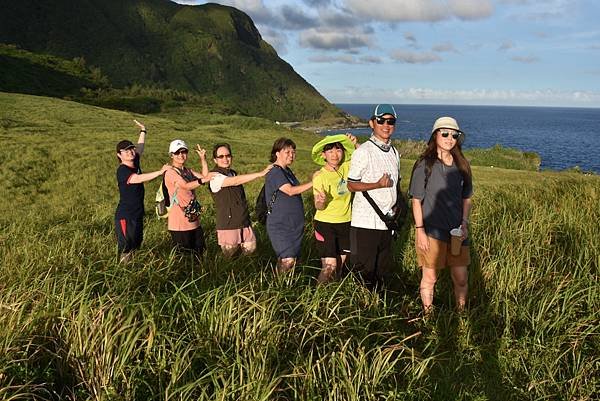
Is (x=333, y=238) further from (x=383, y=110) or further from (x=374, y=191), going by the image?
(x=383, y=110)

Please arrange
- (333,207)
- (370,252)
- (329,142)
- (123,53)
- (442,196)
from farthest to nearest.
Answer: (123,53) → (333,207) → (329,142) → (370,252) → (442,196)

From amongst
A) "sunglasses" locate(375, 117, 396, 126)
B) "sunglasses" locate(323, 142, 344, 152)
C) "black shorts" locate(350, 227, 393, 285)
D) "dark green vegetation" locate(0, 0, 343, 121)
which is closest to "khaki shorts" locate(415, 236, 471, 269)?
"black shorts" locate(350, 227, 393, 285)

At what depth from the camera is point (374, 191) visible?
4.49 meters

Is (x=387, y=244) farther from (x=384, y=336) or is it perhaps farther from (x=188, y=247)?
(x=188, y=247)

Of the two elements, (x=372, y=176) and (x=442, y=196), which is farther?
(x=372, y=176)

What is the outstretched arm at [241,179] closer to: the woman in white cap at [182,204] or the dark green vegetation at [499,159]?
the woman in white cap at [182,204]

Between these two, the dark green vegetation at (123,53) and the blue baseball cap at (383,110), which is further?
the dark green vegetation at (123,53)

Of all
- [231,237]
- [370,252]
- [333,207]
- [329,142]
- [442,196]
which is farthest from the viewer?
[231,237]

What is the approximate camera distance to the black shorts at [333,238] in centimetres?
499

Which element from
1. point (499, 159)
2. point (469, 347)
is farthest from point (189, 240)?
point (499, 159)

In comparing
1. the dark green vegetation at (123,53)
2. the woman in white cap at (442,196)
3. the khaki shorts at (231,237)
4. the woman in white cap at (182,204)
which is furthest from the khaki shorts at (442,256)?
the dark green vegetation at (123,53)

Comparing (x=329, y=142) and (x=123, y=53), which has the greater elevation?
(x=123, y=53)

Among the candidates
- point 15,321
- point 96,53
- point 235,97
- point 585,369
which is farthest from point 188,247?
point 235,97

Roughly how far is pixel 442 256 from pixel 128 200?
3.65 metres
